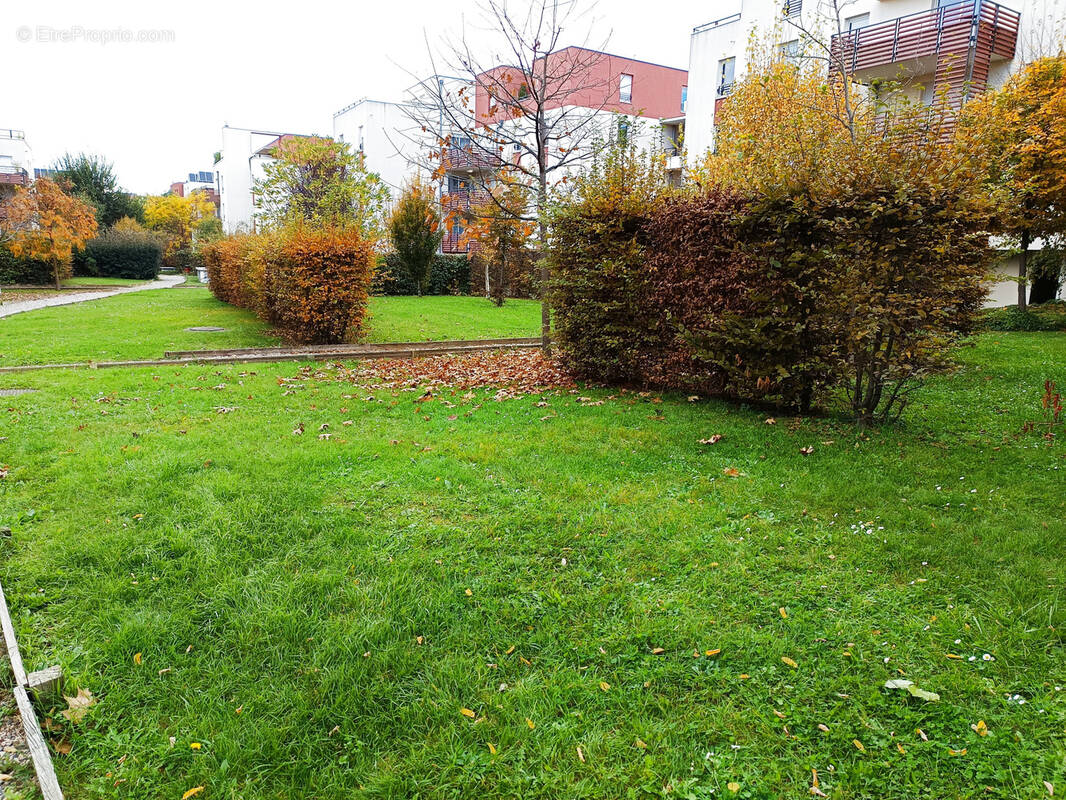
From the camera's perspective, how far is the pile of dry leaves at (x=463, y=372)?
916 centimetres

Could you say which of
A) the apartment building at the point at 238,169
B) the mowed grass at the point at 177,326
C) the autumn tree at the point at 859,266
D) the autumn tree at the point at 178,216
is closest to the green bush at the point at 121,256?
the apartment building at the point at 238,169

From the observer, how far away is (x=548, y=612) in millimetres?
3285

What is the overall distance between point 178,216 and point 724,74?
59975 mm

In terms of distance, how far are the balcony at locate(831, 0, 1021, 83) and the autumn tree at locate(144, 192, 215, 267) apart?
194 feet

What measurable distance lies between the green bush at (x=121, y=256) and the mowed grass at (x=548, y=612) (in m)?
43.7

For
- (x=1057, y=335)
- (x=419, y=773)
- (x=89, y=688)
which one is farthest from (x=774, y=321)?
(x=1057, y=335)

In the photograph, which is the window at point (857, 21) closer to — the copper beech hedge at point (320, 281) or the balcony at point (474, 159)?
the balcony at point (474, 159)

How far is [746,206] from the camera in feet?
20.9

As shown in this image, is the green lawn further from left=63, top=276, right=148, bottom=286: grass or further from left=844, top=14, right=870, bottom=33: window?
left=63, top=276, right=148, bottom=286: grass

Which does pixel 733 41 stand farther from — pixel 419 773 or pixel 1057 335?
pixel 419 773

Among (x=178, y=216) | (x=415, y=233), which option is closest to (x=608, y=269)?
(x=415, y=233)

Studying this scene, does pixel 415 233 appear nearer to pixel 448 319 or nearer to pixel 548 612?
pixel 448 319

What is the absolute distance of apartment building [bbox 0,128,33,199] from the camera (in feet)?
126

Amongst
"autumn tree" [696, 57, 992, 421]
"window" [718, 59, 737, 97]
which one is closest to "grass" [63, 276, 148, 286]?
"window" [718, 59, 737, 97]
